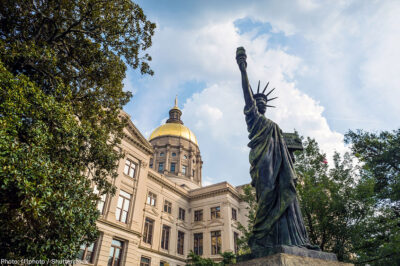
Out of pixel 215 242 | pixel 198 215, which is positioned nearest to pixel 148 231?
pixel 198 215

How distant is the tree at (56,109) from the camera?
695 centimetres

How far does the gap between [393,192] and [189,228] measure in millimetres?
25678

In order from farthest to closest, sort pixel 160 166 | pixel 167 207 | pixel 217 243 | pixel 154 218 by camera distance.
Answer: pixel 160 166 → pixel 167 207 → pixel 217 243 → pixel 154 218

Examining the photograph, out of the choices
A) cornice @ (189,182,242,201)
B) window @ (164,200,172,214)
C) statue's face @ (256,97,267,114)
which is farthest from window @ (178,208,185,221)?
statue's face @ (256,97,267,114)

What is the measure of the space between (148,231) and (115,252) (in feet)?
24.7

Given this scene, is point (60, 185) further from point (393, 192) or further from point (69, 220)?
point (393, 192)

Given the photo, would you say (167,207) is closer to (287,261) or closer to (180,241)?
(180,241)

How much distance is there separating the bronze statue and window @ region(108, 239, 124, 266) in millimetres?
22638

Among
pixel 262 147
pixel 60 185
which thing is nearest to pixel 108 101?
pixel 60 185

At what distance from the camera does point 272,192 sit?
4723 mm

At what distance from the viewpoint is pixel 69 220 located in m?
7.68

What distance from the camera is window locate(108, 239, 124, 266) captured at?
23547 millimetres

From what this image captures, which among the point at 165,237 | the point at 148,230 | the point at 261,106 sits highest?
the point at 148,230

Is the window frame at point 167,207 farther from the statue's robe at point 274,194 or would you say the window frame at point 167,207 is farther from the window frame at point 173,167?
the statue's robe at point 274,194
